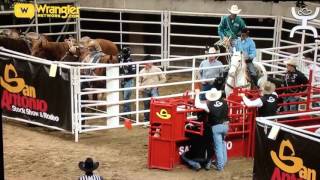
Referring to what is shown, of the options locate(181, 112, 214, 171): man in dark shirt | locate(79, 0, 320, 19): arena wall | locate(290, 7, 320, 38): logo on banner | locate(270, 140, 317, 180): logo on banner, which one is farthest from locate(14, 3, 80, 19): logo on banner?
locate(270, 140, 317, 180): logo on banner

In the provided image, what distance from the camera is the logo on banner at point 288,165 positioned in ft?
21.2

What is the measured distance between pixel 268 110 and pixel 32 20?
9.36 m

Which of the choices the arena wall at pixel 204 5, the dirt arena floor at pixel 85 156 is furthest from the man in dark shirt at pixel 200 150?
the arena wall at pixel 204 5

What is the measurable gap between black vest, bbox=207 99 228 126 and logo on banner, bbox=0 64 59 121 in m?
3.17

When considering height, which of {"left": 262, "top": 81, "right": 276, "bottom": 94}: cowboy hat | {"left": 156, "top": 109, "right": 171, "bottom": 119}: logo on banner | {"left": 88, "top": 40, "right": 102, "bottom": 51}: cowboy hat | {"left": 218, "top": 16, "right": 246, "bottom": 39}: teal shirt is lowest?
{"left": 156, "top": 109, "right": 171, "bottom": 119}: logo on banner

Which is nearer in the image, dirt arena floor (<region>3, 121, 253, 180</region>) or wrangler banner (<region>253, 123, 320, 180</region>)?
wrangler banner (<region>253, 123, 320, 180</region>)

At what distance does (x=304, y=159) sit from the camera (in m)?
6.46

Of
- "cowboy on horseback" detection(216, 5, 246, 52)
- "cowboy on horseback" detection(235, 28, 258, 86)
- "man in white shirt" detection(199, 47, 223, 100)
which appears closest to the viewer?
"man in white shirt" detection(199, 47, 223, 100)

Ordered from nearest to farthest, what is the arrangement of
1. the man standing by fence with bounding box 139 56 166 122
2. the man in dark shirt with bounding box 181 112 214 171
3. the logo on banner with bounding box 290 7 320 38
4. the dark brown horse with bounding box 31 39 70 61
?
the man in dark shirt with bounding box 181 112 214 171, the logo on banner with bounding box 290 7 320 38, the man standing by fence with bounding box 139 56 166 122, the dark brown horse with bounding box 31 39 70 61

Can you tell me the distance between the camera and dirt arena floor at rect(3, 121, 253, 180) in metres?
8.95

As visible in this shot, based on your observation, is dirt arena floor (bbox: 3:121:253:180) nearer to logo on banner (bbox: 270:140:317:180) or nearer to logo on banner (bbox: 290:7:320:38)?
logo on banner (bbox: 270:140:317:180)

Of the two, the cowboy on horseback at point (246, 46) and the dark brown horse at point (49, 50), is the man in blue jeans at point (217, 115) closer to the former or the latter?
the cowboy on horseback at point (246, 46)

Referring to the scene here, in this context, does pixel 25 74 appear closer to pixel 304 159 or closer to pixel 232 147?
pixel 232 147

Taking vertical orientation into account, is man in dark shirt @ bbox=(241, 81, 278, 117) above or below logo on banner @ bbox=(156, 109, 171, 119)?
above
